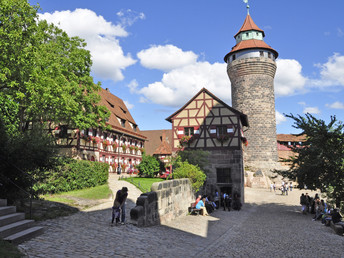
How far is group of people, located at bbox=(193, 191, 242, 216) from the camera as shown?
1648cm

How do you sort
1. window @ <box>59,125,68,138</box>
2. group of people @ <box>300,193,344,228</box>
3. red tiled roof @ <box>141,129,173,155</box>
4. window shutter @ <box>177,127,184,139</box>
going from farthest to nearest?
red tiled roof @ <box>141,129,173,155</box> → window @ <box>59,125,68,138</box> → window shutter @ <box>177,127,184,139</box> → group of people @ <box>300,193,344,228</box>

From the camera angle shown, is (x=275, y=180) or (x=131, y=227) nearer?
(x=131, y=227)

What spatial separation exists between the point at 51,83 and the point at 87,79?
5.95 m

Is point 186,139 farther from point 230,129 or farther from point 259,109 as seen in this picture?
point 259,109

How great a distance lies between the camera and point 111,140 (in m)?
34.2

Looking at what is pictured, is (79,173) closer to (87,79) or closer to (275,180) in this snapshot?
(87,79)

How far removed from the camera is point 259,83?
135ft

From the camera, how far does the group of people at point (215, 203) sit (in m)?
16.5

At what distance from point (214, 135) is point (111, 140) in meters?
14.8

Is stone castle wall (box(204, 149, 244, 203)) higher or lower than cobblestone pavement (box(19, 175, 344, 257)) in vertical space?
higher

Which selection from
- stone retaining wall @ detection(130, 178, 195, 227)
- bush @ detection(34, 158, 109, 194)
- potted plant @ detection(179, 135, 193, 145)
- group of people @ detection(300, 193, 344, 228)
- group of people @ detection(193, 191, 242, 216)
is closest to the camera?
stone retaining wall @ detection(130, 178, 195, 227)

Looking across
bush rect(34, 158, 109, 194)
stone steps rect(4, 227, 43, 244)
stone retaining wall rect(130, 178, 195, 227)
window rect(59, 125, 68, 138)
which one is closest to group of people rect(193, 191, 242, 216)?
stone retaining wall rect(130, 178, 195, 227)

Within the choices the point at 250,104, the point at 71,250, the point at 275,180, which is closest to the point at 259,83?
the point at 250,104

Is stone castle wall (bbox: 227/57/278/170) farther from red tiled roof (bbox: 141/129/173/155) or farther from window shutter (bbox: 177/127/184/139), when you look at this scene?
window shutter (bbox: 177/127/184/139)
